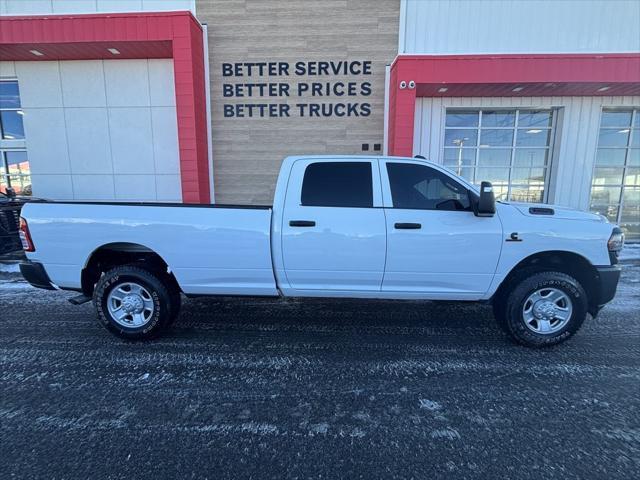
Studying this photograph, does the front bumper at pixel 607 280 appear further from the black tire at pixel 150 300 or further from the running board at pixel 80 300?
the running board at pixel 80 300

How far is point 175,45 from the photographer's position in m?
9.02

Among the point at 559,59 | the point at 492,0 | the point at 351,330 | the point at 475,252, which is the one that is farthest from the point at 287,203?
the point at 492,0

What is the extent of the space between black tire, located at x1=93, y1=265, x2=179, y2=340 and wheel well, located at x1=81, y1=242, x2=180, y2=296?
5.3 inches

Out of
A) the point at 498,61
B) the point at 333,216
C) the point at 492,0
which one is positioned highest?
the point at 492,0

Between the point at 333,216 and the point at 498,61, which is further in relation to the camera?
A: the point at 498,61

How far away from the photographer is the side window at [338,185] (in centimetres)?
396

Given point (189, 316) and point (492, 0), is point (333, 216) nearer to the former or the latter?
point (189, 316)

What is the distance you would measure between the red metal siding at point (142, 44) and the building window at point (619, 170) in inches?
465

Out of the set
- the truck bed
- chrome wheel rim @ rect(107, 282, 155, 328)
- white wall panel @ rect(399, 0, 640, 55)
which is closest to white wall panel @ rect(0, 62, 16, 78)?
the truck bed

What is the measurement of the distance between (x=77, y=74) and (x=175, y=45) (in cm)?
363

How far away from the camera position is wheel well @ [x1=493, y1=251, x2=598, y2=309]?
390cm

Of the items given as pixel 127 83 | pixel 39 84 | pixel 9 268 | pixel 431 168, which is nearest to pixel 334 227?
pixel 431 168

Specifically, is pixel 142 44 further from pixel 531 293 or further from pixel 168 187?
pixel 531 293

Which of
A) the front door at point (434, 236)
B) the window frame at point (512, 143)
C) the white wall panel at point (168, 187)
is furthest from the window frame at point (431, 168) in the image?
the white wall panel at point (168, 187)
